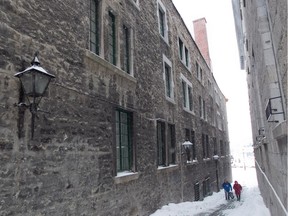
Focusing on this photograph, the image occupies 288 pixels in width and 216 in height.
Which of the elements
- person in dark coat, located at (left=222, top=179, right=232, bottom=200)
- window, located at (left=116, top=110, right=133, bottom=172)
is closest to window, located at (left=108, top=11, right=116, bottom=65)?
window, located at (left=116, top=110, right=133, bottom=172)

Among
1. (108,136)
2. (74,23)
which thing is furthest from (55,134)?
(74,23)

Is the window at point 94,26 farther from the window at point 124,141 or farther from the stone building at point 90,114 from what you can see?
the window at point 124,141

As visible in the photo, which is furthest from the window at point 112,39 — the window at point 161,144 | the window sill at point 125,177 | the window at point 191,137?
the window at point 191,137

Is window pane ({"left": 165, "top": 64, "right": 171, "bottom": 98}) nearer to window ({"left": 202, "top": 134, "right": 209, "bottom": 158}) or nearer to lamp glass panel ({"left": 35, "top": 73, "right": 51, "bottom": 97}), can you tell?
window ({"left": 202, "top": 134, "right": 209, "bottom": 158})

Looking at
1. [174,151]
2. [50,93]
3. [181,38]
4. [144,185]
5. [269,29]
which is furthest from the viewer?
[181,38]

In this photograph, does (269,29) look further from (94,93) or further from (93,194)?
(93,194)

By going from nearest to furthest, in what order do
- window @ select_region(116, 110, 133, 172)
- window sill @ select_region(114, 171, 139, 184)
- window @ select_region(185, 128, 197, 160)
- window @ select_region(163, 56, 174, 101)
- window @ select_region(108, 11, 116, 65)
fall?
window sill @ select_region(114, 171, 139, 184) → window @ select_region(116, 110, 133, 172) → window @ select_region(108, 11, 116, 65) → window @ select_region(163, 56, 174, 101) → window @ select_region(185, 128, 197, 160)

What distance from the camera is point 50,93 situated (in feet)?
18.3

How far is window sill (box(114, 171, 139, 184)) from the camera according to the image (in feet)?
24.6

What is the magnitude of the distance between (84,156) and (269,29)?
171 inches

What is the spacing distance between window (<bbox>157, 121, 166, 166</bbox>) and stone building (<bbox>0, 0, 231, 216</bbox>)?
39mm

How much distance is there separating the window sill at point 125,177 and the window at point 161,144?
9.10ft

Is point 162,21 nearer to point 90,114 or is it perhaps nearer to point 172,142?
point 172,142

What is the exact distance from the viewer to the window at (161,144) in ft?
37.0
